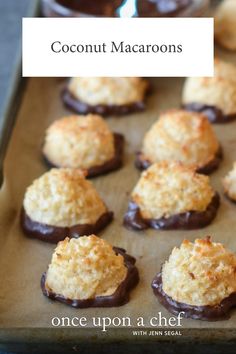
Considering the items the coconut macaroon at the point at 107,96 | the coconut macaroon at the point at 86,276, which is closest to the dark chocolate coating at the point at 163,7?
the coconut macaroon at the point at 107,96

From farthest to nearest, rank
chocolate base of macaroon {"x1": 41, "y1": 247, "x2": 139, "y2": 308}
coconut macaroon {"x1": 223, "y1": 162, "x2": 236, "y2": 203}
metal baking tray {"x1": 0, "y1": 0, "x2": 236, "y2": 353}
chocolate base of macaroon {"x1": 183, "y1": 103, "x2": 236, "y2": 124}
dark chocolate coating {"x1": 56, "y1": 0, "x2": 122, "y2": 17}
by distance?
dark chocolate coating {"x1": 56, "y1": 0, "x2": 122, "y2": 17}, chocolate base of macaroon {"x1": 183, "y1": 103, "x2": 236, "y2": 124}, coconut macaroon {"x1": 223, "y1": 162, "x2": 236, "y2": 203}, chocolate base of macaroon {"x1": 41, "y1": 247, "x2": 139, "y2": 308}, metal baking tray {"x1": 0, "y1": 0, "x2": 236, "y2": 353}

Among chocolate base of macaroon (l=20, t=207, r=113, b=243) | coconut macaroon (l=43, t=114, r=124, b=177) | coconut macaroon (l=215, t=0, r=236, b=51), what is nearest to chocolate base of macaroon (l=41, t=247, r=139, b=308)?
chocolate base of macaroon (l=20, t=207, r=113, b=243)

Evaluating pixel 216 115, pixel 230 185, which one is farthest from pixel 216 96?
pixel 230 185

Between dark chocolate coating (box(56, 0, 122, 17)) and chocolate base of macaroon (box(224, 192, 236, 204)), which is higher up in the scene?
dark chocolate coating (box(56, 0, 122, 17))

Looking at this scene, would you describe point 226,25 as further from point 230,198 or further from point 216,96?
point 230,198

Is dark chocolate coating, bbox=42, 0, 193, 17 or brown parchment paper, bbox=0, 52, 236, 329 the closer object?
brown parchment paper, bbox=0, 52, 236, 329

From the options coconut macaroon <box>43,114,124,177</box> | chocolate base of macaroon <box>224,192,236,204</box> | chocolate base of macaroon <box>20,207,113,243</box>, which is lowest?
chocolate base of macaroon <box>20,207,113,243</box>

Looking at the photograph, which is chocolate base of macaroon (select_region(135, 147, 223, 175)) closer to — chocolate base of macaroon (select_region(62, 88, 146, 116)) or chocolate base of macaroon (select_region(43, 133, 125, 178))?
chocolate base of macaroon (select_region(43, 133, 125, 178))
